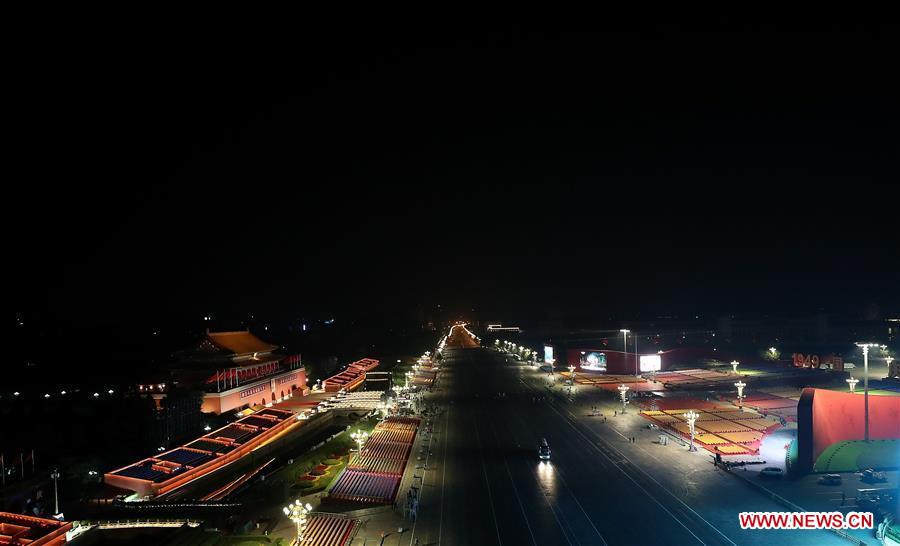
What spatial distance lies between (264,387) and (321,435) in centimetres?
1491

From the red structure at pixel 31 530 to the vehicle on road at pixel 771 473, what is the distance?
78.9ft

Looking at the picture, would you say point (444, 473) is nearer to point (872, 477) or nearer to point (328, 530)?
point (328, 530)

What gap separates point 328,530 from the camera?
703 inches

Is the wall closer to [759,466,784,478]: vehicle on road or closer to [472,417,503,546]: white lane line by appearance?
[472,417,503,546]: white lane line

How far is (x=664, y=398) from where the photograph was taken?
42406 millimetres

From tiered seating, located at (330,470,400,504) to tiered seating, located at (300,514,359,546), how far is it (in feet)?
5.08

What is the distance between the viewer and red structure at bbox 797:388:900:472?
2191 cm

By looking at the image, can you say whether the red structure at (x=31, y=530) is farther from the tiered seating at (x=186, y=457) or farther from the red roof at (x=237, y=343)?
the red roof at (x=237, y=343)

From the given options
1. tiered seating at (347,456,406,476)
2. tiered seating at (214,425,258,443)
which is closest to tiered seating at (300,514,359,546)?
tiered seating at (347,456,406,476)

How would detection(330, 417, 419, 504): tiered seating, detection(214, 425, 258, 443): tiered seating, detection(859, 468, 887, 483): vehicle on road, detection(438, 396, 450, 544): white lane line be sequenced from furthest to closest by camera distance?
1. detection(214, 425, 258, 443): tiered seating
2. detection(859, 468, 887, 483): vehicle on road
3. detection(330, 417, 419, 504): tiered seating
4. detection(438, 396, 450, 544): white lane line

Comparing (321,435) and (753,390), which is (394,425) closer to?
(321,435)

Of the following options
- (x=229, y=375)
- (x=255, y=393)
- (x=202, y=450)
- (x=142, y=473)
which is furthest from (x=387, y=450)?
(x=255, y=393)

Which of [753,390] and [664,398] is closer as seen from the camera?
[664,398]

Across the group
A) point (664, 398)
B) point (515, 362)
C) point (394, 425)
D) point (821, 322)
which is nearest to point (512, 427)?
point (394, 425)
